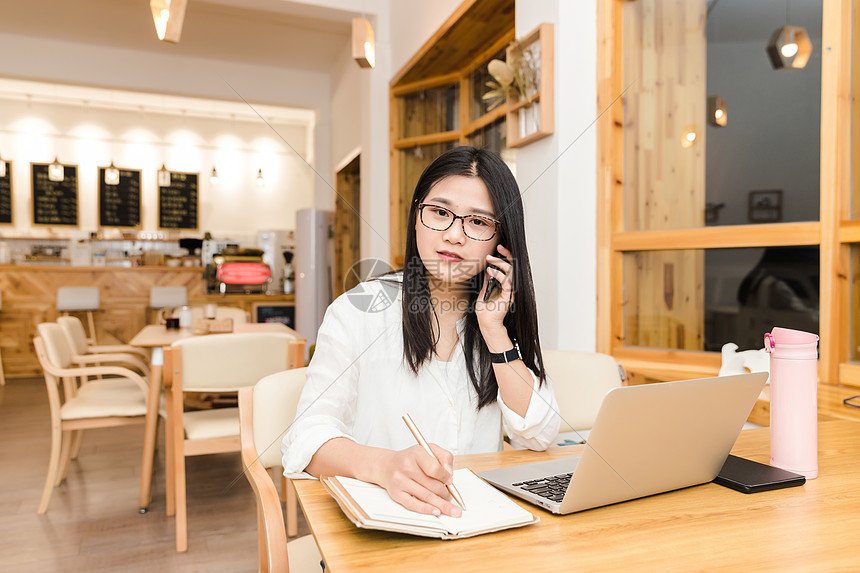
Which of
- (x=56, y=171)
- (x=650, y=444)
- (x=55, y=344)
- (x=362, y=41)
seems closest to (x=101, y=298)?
(x=56, y=171)

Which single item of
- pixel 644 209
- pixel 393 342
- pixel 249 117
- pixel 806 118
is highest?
pixel 249 117

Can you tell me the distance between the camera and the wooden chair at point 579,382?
161cm

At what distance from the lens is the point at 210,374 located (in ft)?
7.69

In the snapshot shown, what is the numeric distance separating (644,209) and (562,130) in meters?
0.47

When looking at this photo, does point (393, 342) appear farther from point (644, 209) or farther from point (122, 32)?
point (122, 32)

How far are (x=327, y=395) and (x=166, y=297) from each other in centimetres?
590

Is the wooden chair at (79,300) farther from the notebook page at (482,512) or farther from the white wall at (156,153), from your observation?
the notebook page at (482,512)

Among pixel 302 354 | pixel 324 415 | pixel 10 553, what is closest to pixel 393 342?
pixel 324 415

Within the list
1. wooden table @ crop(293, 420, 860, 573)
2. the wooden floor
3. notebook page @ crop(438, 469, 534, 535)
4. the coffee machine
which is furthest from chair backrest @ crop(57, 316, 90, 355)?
the coffee machine

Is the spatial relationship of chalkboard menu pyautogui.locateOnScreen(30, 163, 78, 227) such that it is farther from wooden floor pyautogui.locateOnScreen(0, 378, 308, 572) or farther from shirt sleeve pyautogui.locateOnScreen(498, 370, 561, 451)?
shirt sleeve pyautogui.locateOnScreen(498, 370, 561, 451)

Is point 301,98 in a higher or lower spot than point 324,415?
higher

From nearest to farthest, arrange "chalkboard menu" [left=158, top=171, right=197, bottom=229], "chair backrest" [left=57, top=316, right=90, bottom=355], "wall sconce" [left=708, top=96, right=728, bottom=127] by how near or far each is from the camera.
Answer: "wall sconce" [left=708, top=96, right=728, bottom=127] → "chair backrest" [left=57, top=316, right=90, bottom=355] → "chalkboard menu" [left=158, top=171, right=197, bottom=229]

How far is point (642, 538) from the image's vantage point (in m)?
0.69

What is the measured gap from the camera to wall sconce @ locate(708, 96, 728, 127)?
2148 millimetres
